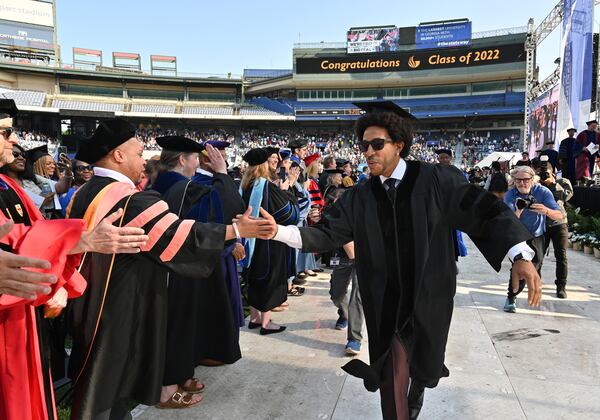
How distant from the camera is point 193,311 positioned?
3.22m

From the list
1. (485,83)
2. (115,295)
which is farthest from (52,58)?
(115,295)

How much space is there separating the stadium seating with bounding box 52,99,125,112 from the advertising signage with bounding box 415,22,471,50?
3701cm

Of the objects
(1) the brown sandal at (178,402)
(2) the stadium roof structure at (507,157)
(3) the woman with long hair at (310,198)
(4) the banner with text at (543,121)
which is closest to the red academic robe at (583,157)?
(4) the banner with text at (543,121)

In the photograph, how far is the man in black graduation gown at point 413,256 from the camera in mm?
2371

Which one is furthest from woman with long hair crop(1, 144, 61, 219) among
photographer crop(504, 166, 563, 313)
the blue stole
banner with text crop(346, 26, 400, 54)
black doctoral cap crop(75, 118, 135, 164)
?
banner with text crop(346, 26, 400, 54)

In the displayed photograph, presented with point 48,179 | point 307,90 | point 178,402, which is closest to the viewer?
point 178,402

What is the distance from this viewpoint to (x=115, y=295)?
2287 mm

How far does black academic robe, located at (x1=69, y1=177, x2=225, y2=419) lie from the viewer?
7.22 ft

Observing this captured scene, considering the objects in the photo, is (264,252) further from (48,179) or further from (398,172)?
(48,179)

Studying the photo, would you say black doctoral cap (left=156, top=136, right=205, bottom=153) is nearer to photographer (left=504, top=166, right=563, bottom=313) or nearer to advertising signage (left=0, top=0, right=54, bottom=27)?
photographer (left=504, top=166, right=563, bottom=313)

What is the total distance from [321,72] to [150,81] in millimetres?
21825

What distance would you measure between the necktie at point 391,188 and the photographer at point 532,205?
3207 millimetres

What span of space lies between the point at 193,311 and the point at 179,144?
135cm

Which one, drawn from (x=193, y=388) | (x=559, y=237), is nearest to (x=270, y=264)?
(x=193, y=388)
